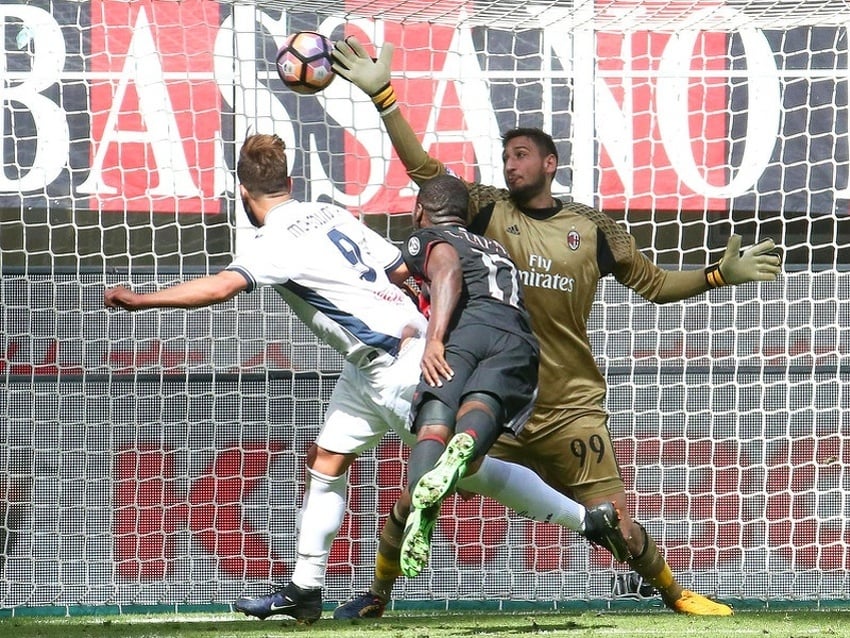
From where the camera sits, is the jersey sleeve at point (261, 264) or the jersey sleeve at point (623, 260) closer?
the jersey sleeve at point (261, 264)

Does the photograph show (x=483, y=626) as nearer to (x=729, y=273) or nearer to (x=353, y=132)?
(x=729, y=273)

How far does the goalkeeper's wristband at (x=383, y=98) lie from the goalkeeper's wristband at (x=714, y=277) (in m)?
1.43

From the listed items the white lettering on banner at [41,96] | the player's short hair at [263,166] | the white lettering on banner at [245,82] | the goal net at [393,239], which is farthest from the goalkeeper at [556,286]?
the white lettering on banner at [41,96]

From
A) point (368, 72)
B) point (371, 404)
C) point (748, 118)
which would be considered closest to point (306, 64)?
point (368, 72)

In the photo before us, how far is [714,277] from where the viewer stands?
219 inches

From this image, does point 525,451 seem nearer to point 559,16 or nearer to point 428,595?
point 428,595

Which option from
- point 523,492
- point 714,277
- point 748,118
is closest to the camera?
point 523,492

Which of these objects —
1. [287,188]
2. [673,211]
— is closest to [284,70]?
[287,188]

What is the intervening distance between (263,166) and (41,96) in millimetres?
2034

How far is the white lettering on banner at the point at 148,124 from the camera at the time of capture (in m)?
6.61

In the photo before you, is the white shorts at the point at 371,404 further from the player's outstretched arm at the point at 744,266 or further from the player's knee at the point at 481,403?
the player's outstretched arm at the point at 744,266

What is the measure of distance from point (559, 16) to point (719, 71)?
893mm

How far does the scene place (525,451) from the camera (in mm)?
5434

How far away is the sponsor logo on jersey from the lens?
4.89m
